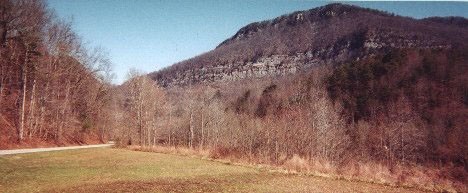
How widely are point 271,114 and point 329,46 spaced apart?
87937 mm


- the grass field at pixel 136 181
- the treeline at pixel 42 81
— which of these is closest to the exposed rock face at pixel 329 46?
the treeline at pixel 42 81

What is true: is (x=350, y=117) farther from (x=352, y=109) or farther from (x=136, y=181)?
(x=136, y=181)

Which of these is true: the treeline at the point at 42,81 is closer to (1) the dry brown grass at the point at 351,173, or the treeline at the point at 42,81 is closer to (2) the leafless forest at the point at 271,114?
(2) the leafless forest at the point at 271,114

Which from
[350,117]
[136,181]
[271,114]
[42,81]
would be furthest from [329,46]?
[136,181]

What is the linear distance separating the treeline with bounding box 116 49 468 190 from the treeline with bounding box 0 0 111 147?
6.95 meters

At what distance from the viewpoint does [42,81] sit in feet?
164

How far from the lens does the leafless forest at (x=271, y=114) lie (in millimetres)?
42781

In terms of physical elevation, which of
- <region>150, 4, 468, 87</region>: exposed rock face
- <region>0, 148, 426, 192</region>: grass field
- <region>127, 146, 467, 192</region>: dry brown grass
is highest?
<region>150, 4, 468, 87</region>: exposed rock face

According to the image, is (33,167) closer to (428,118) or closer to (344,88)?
(428,118)

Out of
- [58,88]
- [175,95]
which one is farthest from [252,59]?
[58,88]

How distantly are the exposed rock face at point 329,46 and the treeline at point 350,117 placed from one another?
24213mm

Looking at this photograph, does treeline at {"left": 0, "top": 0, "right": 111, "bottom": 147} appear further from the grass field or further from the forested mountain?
the grass field

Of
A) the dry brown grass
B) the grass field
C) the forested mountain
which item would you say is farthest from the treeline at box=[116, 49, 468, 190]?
the grass field

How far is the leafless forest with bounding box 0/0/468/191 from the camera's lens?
42.8 meters
